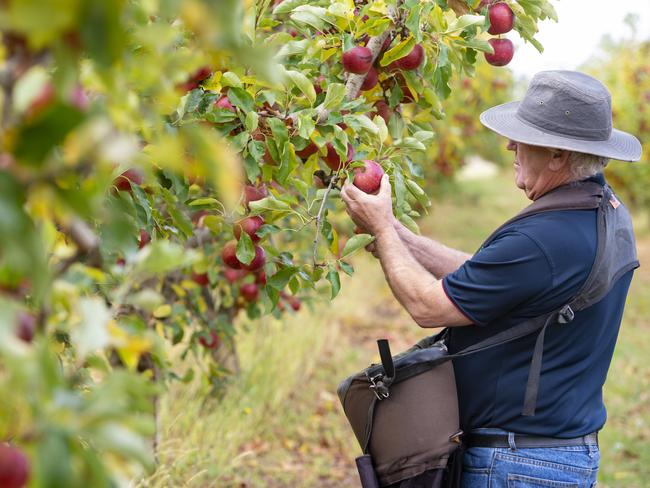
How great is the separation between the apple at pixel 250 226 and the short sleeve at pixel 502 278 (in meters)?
0.53

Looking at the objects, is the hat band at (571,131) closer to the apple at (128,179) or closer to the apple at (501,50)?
the apple at (501,50)

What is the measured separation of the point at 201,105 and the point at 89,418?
138 cm

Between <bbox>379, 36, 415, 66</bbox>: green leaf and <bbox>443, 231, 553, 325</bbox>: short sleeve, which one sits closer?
<bbox>443, 231, 553, 325</bbox>: short sleeve

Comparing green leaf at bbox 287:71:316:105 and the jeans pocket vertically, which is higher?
green leaf at bbox 287:71:316:105

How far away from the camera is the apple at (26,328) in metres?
0.91

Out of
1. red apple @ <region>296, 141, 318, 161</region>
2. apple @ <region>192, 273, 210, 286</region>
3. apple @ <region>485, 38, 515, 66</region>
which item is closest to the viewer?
red apple @ <region>296, 141, 318, 161</region>

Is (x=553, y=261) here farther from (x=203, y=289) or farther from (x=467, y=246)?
(x=467, y=246)

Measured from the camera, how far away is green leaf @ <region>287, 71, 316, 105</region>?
6.50 feet

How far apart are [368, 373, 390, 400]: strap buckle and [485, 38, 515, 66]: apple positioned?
1.00m

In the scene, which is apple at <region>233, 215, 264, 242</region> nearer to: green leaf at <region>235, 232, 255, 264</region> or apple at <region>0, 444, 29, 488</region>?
green leaf at <region>235, 232, 255, 264</region>

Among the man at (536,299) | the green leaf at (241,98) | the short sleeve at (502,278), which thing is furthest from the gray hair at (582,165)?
the green leaf at (241,98)

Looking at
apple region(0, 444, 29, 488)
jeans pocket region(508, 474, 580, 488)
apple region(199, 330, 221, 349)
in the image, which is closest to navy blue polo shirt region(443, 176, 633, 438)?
jeans pocket region(508, 474, 580, 488)

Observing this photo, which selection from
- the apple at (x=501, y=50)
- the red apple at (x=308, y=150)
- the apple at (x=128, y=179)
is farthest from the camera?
the apple at (x=501, y=50)

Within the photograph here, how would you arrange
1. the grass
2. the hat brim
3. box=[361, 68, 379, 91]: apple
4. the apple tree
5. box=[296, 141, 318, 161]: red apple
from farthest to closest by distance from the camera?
the grass → box=[361, 68, 379, 91]: apple → box=[296, 141, 318, 161]: red apple → the hat brim → the apple tree
